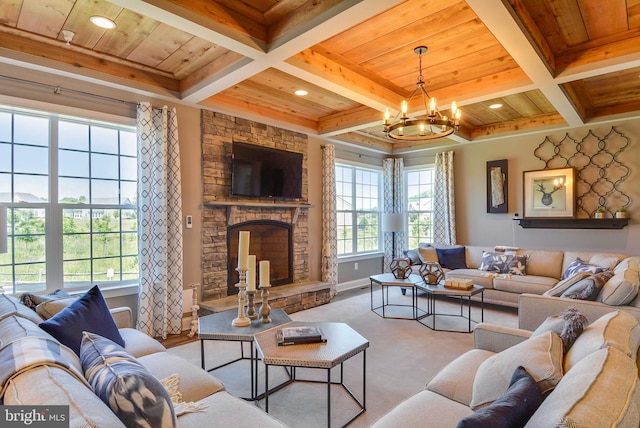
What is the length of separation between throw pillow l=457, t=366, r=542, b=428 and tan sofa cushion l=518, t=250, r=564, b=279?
167 inches

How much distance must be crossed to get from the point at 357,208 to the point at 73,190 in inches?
178

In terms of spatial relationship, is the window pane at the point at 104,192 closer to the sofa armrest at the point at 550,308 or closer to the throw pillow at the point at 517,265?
the sofa armrest at the point at 550,308

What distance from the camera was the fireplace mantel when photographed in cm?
428

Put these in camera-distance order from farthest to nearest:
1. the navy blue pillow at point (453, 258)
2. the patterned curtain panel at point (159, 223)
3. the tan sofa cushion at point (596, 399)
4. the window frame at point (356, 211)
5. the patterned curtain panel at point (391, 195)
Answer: the patterned curtain panel at point (391, 195) < the window frame at point (356, 211) < the navy blue pillow at point (453, 258) < the patterned curtain panel at point (159, 223) < the tan sofa cushion at point (596, 399)

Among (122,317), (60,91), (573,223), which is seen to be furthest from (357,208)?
(60,91)

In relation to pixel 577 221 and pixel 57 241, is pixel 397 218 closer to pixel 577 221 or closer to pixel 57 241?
pixel 577 221

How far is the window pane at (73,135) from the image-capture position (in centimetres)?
328

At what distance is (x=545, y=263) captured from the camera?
15.7ft

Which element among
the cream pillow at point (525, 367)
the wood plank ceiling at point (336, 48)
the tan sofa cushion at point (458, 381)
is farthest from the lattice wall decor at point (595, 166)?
the cream pillow at point (525, 367)

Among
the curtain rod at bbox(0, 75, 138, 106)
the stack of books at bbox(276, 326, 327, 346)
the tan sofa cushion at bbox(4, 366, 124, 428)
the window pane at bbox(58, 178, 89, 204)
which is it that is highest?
the curtain rod at bbox(0, 75, 138, 106)

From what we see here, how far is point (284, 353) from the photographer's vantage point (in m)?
2.05

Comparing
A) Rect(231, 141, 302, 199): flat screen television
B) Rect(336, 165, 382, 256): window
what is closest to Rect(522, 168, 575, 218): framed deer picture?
Rect(336, 165, 382, 256): window

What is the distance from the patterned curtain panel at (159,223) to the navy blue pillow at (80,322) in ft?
4.91

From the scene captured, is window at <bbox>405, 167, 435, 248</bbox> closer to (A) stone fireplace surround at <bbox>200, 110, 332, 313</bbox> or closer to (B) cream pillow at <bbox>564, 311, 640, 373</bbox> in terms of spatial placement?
(A) stone fireplace surround at <bbox>200, 110, 332, 313</bbox>
